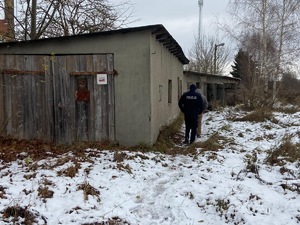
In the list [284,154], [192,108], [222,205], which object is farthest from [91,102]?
[284,154]

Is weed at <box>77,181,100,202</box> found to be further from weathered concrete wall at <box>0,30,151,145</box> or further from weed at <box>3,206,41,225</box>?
weathered concrete wall at <box>0,30,151,145</box>

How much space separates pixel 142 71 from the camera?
26.9 feet

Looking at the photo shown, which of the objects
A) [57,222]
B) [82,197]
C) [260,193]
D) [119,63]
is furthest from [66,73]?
[260,193]

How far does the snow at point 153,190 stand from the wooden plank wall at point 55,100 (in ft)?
3.56

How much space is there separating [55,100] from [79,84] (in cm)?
78

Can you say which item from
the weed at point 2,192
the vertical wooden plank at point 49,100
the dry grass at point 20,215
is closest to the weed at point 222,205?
the dry grass at point 20,215

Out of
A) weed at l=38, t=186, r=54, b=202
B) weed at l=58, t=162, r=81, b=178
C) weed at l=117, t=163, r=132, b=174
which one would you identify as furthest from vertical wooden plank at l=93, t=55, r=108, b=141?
weed at l=38, t=186, r=54, b=202

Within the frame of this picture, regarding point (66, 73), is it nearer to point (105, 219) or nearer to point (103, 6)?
point (105, 219)

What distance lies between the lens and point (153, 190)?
18.2 feet

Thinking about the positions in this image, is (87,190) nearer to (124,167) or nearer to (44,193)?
(44,193)

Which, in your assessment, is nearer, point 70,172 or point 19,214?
point 19,214

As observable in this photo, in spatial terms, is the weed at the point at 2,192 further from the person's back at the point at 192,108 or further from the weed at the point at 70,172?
the person's back at the point at 192,108

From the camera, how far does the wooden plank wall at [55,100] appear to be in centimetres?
838

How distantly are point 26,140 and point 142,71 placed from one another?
11.8ft
